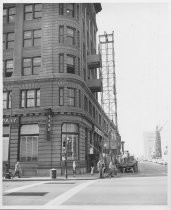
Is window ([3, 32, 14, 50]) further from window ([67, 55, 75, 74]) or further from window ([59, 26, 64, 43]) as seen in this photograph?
window ([67, 55, 75, 74])

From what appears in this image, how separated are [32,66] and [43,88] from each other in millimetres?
3058

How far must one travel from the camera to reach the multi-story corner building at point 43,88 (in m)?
32.3

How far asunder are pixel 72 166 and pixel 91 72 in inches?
707

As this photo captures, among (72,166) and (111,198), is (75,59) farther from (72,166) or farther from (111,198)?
(111,198)

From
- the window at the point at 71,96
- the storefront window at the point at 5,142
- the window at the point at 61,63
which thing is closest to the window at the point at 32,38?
the window at the point at 61,63

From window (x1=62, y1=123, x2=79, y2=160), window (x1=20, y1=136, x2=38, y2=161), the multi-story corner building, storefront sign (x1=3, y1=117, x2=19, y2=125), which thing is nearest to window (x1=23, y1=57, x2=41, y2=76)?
the multi-story corner building

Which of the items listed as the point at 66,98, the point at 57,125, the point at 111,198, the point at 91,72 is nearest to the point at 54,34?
the point at 66,98

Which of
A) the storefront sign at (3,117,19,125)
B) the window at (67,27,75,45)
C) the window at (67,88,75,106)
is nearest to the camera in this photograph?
the storefront sign at (3,117,19,125)

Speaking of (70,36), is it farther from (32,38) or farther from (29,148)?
(29,148)

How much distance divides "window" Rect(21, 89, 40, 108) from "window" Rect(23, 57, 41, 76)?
2.02m

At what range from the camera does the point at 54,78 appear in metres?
32.9

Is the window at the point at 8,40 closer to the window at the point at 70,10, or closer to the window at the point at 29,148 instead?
the window at the point at 70,10

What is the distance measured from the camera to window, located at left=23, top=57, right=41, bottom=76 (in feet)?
112

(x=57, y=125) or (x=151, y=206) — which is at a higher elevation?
(x=57, y=125)
